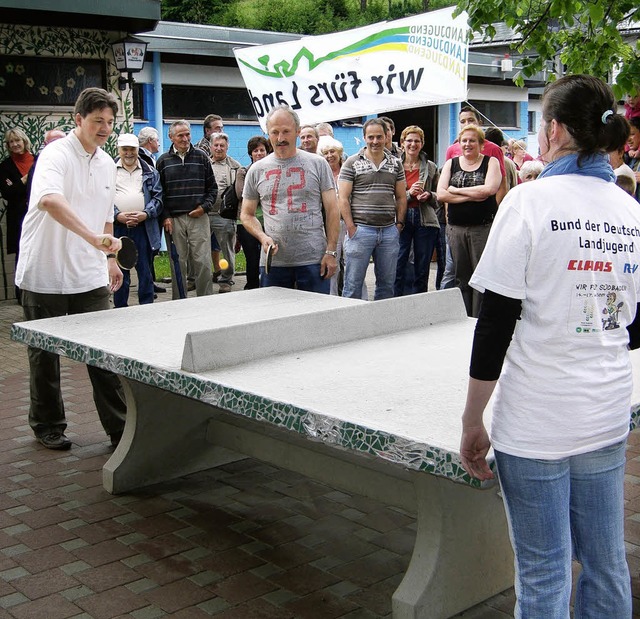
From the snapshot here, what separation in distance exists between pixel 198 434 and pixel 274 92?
5.80 meters

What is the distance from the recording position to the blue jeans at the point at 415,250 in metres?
9.94

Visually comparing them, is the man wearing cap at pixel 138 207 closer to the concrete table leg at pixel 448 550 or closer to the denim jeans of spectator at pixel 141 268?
the denim jeans of spectator at pixel 141 268

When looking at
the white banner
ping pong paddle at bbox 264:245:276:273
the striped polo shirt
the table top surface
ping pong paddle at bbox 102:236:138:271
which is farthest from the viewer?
the white banner

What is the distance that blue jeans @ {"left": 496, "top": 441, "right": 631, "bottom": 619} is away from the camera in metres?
2.51

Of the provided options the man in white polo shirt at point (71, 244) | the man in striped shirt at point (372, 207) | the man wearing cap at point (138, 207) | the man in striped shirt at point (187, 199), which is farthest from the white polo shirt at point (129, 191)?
the man in white polo shirt at point (71, 244)

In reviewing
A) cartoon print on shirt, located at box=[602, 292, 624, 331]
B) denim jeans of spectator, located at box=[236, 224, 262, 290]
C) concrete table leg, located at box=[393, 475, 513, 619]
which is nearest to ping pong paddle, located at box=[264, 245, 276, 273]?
concrete table leg, located at box=[393, 475, 513, 619]

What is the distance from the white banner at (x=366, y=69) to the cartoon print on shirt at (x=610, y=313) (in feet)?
21.5

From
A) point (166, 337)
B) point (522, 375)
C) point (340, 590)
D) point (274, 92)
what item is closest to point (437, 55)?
point (274, 92)

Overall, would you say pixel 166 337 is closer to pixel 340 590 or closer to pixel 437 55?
pixel 340 590

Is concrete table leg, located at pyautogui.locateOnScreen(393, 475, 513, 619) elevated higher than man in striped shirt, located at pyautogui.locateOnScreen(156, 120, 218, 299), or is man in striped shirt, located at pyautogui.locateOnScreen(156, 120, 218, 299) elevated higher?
man in striped shirt, located at pyautogui.locateOnScreen(156, 120, 218, 299)

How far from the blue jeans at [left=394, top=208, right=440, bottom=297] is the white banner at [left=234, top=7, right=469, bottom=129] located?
49.6 inches

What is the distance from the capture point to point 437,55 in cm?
902

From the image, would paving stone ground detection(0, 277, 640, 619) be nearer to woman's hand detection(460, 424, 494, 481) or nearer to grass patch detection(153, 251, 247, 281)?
woman's hand detection(460, 424, 494, 481)

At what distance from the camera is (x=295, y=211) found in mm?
6770
